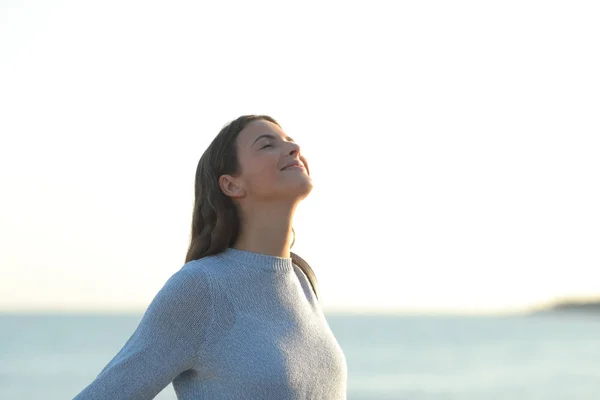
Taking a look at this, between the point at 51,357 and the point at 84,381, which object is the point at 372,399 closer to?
the point at 84,381

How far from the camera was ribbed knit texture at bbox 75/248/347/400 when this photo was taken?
103 inches

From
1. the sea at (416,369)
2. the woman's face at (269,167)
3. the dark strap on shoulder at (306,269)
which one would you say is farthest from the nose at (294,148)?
the sea at (416,369)

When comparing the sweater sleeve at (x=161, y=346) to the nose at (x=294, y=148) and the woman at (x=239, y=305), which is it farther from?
the nose at (x=294, y=148)

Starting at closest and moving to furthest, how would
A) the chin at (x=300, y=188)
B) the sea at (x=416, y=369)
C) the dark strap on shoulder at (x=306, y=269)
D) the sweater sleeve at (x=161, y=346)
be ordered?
the sweater sleeve at (x=161, y=346), the chin at (x=300, y=188), the dark strap on shoulder at (x=306, y=269), the sea at (x=416, y=369)

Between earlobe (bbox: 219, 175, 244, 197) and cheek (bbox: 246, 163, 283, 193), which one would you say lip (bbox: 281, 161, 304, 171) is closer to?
cheek (bbox: 246, 163, 283, 193)

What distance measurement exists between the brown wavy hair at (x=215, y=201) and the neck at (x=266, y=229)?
0.13 feet

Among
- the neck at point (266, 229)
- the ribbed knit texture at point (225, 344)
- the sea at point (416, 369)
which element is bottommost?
the sea at point (416, 369)

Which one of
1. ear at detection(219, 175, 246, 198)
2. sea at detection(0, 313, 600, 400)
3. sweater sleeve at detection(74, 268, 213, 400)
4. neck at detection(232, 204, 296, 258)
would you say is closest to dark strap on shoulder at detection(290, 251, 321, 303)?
neck at detection(232, 204, 296, 258)

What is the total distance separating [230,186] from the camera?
3051 millimetres

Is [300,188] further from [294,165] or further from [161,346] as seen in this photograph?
[161,346]

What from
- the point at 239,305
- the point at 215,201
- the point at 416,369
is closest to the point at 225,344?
the point at 239,305

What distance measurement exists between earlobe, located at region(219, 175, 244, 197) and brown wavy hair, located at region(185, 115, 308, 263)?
2 cm

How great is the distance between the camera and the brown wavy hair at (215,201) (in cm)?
301

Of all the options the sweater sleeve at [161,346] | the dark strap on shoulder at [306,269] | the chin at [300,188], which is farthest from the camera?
the dark strap on shoulder at [306,269]
